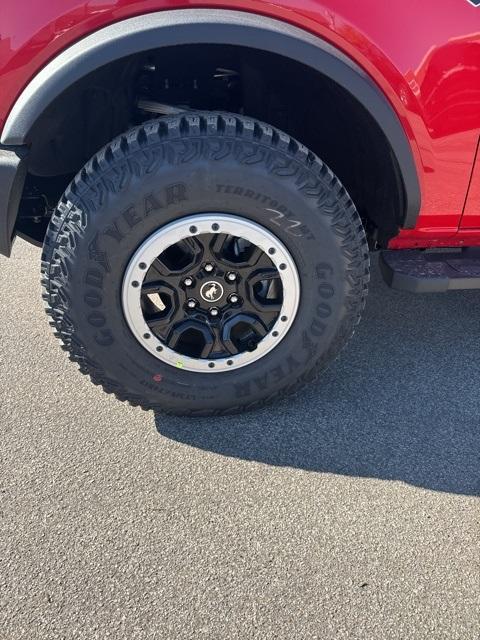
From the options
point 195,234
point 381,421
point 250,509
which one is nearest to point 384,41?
point 195,234

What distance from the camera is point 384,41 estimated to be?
5.95 feet

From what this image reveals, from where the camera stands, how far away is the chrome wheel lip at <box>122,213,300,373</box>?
1.94 m

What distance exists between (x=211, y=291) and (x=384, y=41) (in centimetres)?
98

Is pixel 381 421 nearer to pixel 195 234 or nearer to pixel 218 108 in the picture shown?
pixel 195 234

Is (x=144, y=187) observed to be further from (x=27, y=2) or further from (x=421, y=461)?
(x=421, y=461)

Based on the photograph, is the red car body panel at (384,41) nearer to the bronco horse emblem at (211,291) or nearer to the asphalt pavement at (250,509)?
the bronco horse emblem at (211,291)

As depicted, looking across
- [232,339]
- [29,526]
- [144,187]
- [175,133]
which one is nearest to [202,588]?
[29,526]

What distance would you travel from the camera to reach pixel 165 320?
2074 mm

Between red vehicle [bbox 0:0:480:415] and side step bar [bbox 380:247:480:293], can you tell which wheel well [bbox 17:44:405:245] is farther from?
side step bar [bbox 380:247:480:293]

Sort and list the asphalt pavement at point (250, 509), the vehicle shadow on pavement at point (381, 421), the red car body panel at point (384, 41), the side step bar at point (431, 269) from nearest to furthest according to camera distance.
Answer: the asphalt pavement at point (250, 509) → the red car body panel at point (384, 41) → the vehicle shadow on pavement at point (381, 421) → the side step bar at point (431, 269)

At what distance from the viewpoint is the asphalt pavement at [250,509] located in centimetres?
154

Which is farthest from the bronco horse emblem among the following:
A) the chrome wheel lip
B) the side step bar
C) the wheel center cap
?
the side step bar

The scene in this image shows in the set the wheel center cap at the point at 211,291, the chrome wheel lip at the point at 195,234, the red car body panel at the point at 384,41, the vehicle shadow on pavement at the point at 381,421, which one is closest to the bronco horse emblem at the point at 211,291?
the wheel center cap at the point at 211,291

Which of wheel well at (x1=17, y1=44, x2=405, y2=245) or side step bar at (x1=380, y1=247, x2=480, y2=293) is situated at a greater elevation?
wheel well at (x1=17, y1=44, x2=405, y2=245)
